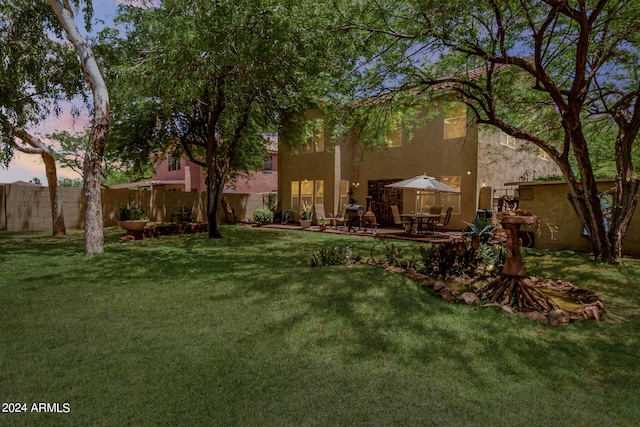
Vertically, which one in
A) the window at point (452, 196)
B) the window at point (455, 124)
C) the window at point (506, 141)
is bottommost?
the window at point (452, 196)

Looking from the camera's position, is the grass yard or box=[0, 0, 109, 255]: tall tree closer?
the grass yard

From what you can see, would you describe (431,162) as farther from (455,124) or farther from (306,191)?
(306,191)

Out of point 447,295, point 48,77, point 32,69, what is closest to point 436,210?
point 447,295

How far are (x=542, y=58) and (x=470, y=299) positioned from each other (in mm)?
6481

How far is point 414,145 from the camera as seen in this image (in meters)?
15.4

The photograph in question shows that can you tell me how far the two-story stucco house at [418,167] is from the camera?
1361cm

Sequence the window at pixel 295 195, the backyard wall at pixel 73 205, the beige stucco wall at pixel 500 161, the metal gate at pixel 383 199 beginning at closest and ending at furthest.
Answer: the backyard wall at pixel 73 205 < the beige stucco wall at pixel 500 161 < the metal gate at pixel 383 199 < the window at pixel 295 195

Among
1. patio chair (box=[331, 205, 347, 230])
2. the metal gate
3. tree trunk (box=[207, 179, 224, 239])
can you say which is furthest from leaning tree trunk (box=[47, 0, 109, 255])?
the metal gate

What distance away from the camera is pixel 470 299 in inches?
181

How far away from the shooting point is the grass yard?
2268mm

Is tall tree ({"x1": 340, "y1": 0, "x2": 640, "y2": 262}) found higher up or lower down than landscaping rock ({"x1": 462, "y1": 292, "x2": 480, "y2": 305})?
higher up

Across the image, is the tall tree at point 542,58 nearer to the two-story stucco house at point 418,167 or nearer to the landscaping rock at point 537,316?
the two-story stucco house at point 418,167

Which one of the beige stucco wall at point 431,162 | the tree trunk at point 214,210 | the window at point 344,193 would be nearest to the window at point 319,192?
the window at point 344,193

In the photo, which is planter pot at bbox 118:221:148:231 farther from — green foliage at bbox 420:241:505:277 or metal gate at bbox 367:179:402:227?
metal gate at bbox 367:179:402:227
